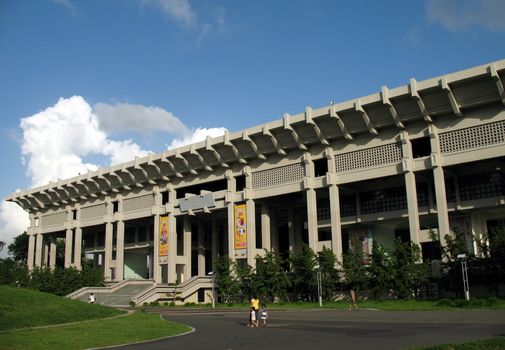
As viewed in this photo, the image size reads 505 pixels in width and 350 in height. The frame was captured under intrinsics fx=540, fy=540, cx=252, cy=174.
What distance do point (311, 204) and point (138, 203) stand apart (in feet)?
89.1

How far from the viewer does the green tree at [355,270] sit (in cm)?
4428

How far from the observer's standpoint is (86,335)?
67.5 feet

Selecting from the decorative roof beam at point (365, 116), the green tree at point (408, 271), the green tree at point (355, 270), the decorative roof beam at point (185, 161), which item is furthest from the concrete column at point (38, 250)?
the green tree at point (408, 271)

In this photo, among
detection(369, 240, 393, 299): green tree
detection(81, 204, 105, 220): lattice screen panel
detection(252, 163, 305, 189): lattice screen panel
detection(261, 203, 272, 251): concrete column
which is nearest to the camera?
detection(369, 240, 393, 299): green tree

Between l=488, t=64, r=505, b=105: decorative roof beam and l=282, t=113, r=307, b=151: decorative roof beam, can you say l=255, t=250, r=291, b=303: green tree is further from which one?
l=488, t=64, r=505, b=105: decorative roof beam

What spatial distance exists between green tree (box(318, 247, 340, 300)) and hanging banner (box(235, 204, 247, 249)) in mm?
11329

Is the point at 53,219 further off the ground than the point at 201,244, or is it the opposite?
the point at 53,219

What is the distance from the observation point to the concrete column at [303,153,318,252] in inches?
2008

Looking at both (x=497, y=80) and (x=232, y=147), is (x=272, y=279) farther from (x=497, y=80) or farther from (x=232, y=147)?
(x=497, y=80)

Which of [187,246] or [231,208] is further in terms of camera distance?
[187,246]

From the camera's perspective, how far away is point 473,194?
4719 cm

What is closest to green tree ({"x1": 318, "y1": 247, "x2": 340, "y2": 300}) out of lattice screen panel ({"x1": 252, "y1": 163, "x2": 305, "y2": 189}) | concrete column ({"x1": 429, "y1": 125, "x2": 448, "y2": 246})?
lattice screen panel ({"x1": 252, "y1": 163, "x2": 305, "y2": 189})

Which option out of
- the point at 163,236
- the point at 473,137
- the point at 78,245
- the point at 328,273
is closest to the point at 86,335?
the point at 328,273

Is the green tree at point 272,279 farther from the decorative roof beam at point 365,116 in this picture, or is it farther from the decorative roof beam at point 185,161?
the decorative roof beam at point 185,161
